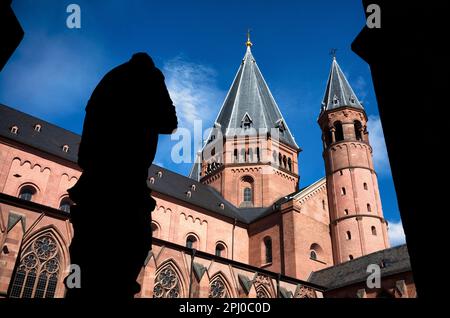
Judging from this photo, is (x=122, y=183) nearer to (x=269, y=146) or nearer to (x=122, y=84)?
(x=122, y=84)

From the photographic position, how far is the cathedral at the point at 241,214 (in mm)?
18312

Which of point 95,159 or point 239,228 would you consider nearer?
point 95,159

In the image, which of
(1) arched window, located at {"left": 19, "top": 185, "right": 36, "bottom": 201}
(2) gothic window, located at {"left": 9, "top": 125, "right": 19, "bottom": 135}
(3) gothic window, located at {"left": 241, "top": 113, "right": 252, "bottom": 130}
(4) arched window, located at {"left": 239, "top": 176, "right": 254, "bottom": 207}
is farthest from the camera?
(3) gothic window, located at {"left": 241, "top": 113, "right": 252, "bottom": 130}

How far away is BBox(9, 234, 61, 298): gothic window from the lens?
16.7m

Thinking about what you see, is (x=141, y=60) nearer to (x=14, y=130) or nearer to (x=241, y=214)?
(x=14, y=130)

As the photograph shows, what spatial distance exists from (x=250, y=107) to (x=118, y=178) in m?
43.5

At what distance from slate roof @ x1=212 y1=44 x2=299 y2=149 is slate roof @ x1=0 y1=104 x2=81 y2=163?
17911 mm

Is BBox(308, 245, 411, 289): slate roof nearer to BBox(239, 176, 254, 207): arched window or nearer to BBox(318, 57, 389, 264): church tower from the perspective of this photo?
BBox(318, 57, 389, 264): church tower

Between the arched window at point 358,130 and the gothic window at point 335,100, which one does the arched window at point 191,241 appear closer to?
the arched window at point 358,130

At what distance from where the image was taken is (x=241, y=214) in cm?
3541

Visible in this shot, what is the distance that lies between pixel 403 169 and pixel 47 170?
25.0 m

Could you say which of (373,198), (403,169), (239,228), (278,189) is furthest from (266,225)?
(403,169)

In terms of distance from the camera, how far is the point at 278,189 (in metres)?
38.0

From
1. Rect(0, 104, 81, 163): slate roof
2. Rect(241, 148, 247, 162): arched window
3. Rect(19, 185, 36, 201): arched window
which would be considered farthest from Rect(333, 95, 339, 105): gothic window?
Rect(19, 185, 36, 201): arched window
